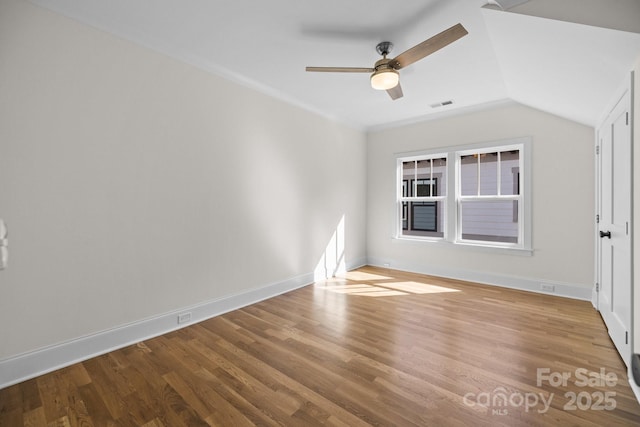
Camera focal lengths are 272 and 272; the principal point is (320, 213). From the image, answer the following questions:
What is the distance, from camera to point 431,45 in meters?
2.13

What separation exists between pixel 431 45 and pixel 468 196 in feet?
9.87

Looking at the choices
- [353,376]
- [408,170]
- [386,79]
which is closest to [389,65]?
[386,79]

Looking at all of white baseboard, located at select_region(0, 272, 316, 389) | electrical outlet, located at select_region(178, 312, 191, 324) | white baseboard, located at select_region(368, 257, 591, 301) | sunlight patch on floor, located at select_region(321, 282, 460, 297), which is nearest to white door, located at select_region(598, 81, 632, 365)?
white baseboard, located at select_region(368, 257, 591, 301)

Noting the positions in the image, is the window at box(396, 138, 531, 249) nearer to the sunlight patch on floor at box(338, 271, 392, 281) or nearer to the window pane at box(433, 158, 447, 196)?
the window pane at box(433, 158, 447, 196)

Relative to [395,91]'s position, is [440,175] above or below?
below

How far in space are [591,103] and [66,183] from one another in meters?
4.82

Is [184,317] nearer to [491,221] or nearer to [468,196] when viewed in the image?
[468,196]

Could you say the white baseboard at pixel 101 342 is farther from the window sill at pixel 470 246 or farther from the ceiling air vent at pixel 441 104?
the ceiling air vent at pixel 441 104

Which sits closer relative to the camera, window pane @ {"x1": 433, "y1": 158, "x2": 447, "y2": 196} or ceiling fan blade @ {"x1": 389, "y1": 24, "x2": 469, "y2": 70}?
ceiling fan blade @ {"x1": 389, "y1": 24, "x2": 469, "y2": 70}

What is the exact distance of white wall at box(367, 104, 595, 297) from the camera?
3.50m

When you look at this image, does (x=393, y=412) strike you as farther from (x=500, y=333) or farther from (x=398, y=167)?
(x=398, y=167)

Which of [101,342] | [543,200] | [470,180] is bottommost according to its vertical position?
[101,342]

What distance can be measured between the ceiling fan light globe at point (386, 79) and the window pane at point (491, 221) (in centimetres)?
393

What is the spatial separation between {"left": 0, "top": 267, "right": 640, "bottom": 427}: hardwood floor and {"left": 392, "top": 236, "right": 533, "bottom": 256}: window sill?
38.6 inches
